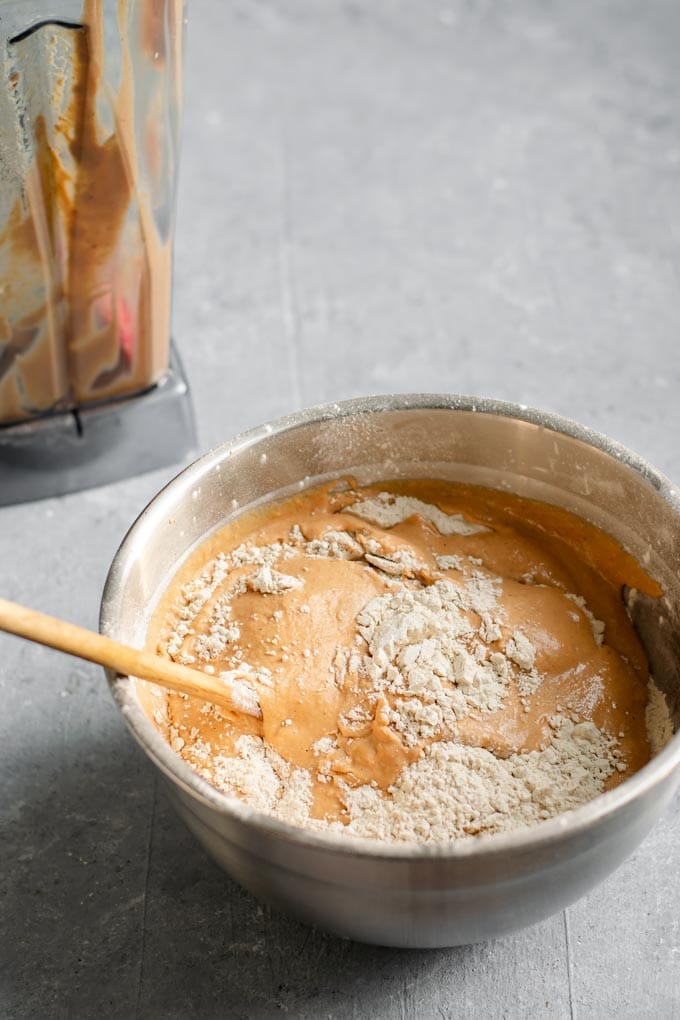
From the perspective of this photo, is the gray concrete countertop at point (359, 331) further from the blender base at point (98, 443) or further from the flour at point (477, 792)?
the flour at point (477, 792)

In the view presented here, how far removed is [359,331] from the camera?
6.86ft

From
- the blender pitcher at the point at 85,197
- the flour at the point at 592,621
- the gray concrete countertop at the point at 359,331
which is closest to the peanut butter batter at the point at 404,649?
the flour at the point at 592,621

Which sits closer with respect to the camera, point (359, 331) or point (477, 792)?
point (477, 792)

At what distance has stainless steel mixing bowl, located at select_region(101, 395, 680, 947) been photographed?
39.5 inches

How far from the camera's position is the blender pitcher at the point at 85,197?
1.42 metres

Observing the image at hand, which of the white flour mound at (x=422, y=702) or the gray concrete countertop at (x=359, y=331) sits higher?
the white flour mound at (x=422, y=702)

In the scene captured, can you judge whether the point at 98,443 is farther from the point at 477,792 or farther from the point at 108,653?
the point at 477,792

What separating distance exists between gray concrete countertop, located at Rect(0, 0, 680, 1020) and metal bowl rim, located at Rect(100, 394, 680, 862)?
0.94 ft

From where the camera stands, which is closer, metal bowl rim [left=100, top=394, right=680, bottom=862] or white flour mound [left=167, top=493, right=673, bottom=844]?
metal bowl rim [left=100, top=394, right=680, bottom=862]

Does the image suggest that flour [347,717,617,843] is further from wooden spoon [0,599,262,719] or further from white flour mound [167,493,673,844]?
wooden spoon [0,599,262,719]

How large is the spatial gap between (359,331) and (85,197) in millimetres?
667

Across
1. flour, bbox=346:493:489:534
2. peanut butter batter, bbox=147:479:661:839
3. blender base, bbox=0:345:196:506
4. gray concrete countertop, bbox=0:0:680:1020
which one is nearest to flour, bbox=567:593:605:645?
peanut butter batter, bbox=147:479:661:839

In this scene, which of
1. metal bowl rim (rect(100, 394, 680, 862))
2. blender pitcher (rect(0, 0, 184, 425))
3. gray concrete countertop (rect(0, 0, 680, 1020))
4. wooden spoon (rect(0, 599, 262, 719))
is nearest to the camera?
metal bowl rim (rect(100, 394, 680, 862))

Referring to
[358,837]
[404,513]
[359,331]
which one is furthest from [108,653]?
[359,331]
